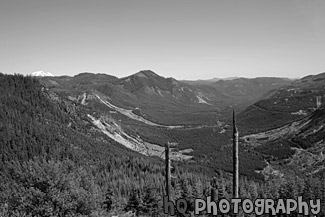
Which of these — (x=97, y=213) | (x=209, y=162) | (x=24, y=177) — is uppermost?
(x=24, y=177)

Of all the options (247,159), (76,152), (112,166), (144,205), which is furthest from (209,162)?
(144,205)

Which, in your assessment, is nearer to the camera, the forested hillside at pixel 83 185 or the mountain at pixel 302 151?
the forested hillside at pixel 83 185

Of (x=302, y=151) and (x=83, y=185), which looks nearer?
(x=83, y=185)

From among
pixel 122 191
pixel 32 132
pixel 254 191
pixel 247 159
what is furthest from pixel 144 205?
pixel 32 132

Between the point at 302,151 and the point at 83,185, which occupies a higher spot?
the point at 83,185

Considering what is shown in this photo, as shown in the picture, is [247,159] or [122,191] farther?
[247,159]

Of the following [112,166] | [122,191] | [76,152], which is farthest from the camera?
[76,152]

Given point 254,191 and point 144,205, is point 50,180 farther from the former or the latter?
point 254,191

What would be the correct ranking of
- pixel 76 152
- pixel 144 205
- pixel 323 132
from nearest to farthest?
pixel 144 205
pixel 323 132
pixel 76 152

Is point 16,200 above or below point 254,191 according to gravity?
above

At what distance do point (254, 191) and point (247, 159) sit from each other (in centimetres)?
8733

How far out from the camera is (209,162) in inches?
7795

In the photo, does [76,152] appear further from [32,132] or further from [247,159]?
[247,159]

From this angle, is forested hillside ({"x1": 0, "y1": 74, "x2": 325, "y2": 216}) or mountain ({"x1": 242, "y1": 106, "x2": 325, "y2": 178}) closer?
forested hillside ({"x1": 0, "y1": 74, "x2": 325, "y2": 216})
